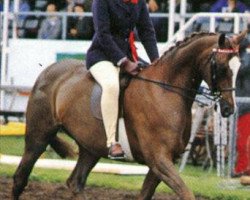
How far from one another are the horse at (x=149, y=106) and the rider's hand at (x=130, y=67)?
3.2 inches

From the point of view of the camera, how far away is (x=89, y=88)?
592 inches

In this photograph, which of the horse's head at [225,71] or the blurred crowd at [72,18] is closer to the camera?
the horse's head at [225,71]

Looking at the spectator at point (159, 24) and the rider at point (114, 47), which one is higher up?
the rider at point (114, 47)

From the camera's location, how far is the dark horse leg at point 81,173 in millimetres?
15531

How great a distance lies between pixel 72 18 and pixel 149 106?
11523mm

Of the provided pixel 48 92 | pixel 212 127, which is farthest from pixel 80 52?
pixel 48 92

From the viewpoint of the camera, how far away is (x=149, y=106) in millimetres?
14195

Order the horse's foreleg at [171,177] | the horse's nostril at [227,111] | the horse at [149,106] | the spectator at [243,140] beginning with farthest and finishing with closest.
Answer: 1. the spectator at [243,140]
2. the horse at [149,106]
3. the horse's nostril at [227,111]
4. the horse's foreleg at [171,177]

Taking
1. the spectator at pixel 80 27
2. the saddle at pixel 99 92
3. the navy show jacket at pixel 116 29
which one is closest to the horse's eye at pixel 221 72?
the saddle at pixel 99 92

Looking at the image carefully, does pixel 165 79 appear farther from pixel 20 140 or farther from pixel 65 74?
pixel 20 140

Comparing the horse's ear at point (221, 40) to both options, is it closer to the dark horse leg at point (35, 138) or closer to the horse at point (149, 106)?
the horse at point (149, 106)

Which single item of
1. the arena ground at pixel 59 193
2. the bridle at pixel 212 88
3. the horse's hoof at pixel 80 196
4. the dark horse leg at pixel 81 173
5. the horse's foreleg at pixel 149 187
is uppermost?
the bridle at pixel 212 88

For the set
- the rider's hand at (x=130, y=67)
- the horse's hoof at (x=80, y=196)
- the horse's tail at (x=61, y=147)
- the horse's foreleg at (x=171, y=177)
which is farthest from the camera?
the horse's tail at (x=61, y=147)

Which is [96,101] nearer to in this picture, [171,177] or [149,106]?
[149,106]
